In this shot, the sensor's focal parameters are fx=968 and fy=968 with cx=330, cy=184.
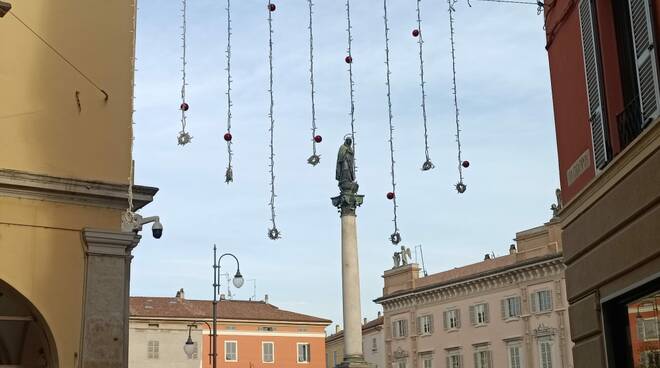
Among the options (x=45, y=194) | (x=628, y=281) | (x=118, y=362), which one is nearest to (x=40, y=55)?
(x=45, y=194)

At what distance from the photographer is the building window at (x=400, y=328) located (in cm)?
6243

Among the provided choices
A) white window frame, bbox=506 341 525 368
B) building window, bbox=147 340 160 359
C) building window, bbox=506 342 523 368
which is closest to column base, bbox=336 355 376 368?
white window frame, bbox=506 341 525 368

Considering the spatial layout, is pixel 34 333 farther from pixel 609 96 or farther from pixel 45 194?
pixel 609 96

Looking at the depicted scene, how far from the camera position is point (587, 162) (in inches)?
379

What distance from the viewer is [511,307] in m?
54.3

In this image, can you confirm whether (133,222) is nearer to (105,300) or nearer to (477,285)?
(105,300)

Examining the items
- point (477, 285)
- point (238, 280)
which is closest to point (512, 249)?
point (477, 285)

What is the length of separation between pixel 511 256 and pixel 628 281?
4754 centimetres

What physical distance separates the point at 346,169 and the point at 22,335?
2585 cm

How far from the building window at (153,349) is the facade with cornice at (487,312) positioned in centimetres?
1502

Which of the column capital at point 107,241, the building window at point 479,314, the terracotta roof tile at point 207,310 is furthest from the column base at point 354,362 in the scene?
the terracotta roof tile at point 207,310

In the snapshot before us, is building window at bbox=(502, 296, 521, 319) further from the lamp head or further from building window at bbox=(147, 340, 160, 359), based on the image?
the lamp head

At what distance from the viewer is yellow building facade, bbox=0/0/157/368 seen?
36.3 ft

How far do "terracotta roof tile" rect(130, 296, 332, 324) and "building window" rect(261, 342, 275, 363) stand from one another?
70.1 inches
